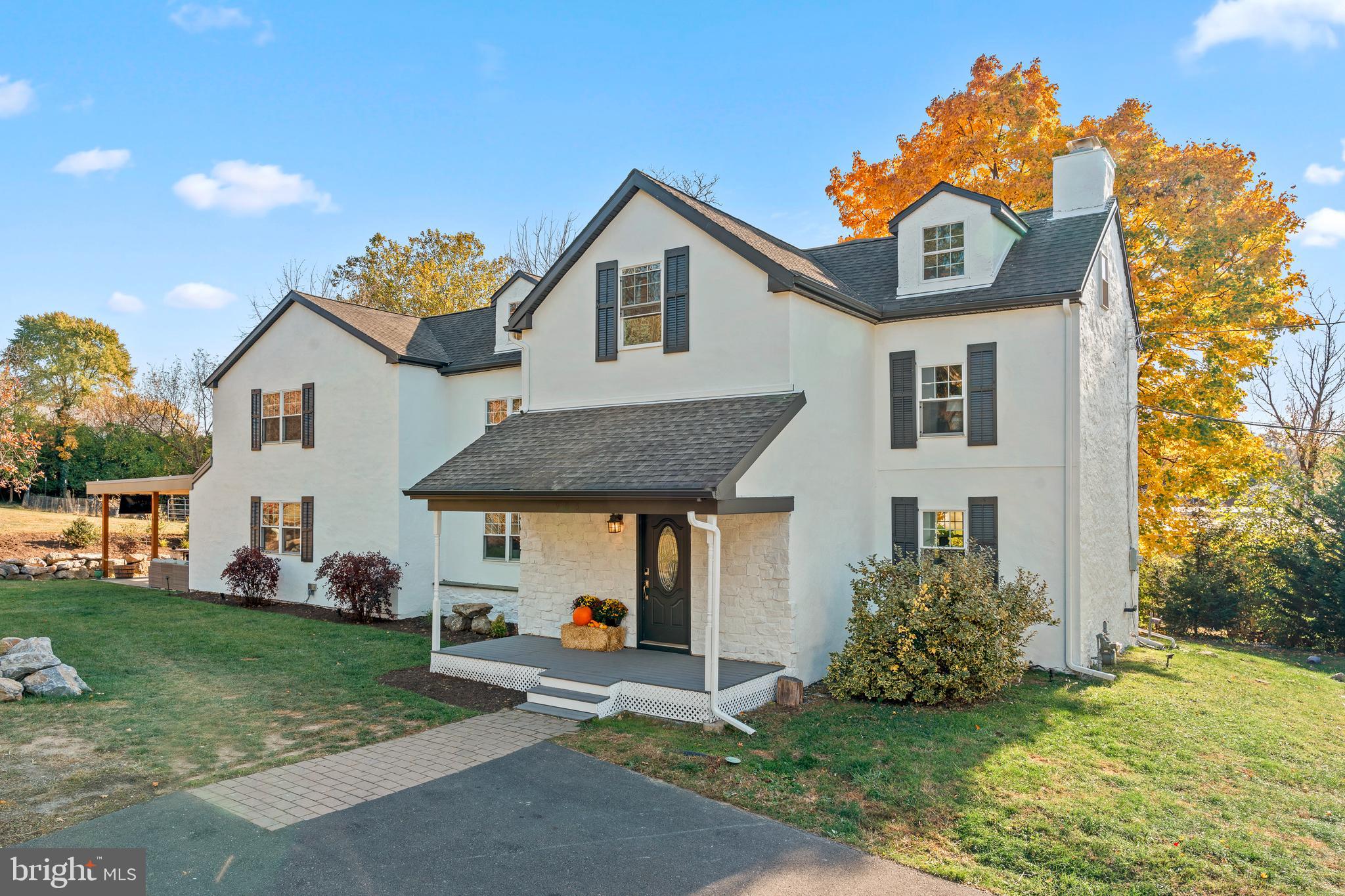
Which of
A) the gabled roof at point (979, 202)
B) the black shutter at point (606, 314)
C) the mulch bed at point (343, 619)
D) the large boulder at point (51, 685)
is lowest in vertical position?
the mulch bed at point (343, 619)

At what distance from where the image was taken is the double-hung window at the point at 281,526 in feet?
60.7

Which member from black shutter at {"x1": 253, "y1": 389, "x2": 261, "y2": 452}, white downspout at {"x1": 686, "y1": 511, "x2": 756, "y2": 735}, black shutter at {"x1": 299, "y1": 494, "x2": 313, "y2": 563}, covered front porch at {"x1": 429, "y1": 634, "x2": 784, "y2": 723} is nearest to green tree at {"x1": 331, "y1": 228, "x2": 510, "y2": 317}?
black shutter at {"x1": 253, "y1": 389, "x2": 261, "y2": 452}

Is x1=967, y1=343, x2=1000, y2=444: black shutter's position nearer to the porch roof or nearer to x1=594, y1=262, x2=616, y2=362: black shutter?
the porch roof

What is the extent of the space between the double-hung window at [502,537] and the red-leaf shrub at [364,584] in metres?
1.98

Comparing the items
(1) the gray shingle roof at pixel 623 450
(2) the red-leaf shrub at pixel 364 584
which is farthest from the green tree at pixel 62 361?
(1) the gray shingle roof at pixel 623 450

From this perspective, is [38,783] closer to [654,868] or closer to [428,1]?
[654,868]

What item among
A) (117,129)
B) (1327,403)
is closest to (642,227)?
(117,129)

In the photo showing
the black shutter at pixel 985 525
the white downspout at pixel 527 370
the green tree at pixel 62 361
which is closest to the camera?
the black shutter at pixel 985 525

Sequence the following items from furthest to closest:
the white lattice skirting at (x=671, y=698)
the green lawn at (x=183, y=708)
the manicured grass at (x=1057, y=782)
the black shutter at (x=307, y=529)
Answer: the black shutter at (x=307, y=529) < the white lattice skirting at (x=671, y=698) < the green lawn at (x=183, y=708) < the manicured grass at (x=1057, y=782)

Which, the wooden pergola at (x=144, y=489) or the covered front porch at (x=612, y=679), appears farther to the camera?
the wooden pergola at (x=144, y=489)

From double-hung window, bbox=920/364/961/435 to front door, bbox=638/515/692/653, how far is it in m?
4.63

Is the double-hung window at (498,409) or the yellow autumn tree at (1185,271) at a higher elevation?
the yellow autumn tree at (1185,271)

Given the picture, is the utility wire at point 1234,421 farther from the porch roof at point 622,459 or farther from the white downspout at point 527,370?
the white downspout at point 527,370

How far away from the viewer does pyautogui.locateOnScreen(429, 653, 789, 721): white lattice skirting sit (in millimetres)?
9367
